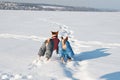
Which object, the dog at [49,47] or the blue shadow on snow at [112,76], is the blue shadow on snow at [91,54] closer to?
the dog at [49,47]

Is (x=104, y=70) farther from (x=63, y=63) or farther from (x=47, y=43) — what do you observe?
(x=47, y=43)

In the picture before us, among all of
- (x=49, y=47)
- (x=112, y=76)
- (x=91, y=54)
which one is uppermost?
(x=49, y=47)

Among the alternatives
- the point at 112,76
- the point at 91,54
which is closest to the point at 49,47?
the point at 91,54

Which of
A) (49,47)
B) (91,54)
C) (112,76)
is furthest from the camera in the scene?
(91,54)

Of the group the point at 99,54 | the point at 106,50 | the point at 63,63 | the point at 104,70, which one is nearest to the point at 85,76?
the point at 104,70

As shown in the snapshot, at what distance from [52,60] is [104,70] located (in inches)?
54.0

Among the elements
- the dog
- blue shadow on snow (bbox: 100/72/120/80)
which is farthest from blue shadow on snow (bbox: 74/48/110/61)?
blue shadow on snow (bbox: 100/72/120/80)

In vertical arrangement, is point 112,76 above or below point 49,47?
below

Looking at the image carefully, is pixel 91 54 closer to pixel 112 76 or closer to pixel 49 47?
pixel 49 47

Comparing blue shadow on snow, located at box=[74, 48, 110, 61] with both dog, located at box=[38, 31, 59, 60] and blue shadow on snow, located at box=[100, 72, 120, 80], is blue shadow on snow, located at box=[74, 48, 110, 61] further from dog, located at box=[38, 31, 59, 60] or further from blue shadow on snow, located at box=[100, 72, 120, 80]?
blue shadow on snow, located at box=[100, 72, 120, 80]

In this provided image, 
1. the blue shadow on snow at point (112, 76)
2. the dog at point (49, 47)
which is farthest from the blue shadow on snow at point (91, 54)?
the blue shadow on snow at point (112, 76)

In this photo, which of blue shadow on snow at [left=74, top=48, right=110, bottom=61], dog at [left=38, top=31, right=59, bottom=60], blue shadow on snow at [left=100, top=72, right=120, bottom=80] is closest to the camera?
blue shadow on snow at [left=100, top=72, right=120, bottom=80]

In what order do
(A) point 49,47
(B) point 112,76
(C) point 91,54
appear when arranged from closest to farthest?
1. (B) point 112,76
2. (A) point 49,47
3. (C) point 91,54

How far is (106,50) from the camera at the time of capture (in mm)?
10625
